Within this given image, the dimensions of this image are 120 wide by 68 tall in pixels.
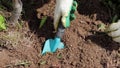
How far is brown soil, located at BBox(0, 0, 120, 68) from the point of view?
8.38 ft

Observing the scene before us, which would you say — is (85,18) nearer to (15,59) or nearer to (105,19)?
(105,19)

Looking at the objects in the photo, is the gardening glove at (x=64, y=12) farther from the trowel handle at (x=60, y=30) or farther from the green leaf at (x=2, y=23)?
the green leaf at (x=2, y=23)

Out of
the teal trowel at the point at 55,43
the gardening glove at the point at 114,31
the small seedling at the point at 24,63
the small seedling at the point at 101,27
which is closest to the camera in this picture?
the small seedling at the point at 24,63

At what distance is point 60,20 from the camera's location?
2.58 m

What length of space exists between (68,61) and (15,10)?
540 mm

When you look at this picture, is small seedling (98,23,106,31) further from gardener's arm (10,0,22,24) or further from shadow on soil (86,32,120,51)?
gardener's arm (10,0,22,24)

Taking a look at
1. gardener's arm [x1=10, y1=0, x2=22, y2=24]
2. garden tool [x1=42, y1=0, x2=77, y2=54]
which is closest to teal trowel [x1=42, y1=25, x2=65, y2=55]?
garden tool [x1=42, y1=0, x2=77, y2=54]

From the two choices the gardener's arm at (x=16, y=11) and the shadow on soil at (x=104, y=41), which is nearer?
the gardener's arm at (x=16, y=11)

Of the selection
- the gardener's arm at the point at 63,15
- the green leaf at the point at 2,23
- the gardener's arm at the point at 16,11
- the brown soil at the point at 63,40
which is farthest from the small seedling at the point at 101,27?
the green leaf at the point at 2,23

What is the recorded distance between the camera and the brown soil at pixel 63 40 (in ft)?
8.38

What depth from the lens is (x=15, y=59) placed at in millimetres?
2533

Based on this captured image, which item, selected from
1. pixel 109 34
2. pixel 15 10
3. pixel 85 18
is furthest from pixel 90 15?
pixel 15 10

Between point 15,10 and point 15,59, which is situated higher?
point 15,10

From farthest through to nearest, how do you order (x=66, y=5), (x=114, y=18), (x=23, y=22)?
(x=114, y=18), (x=23, y=22), (x=66, y=5)
